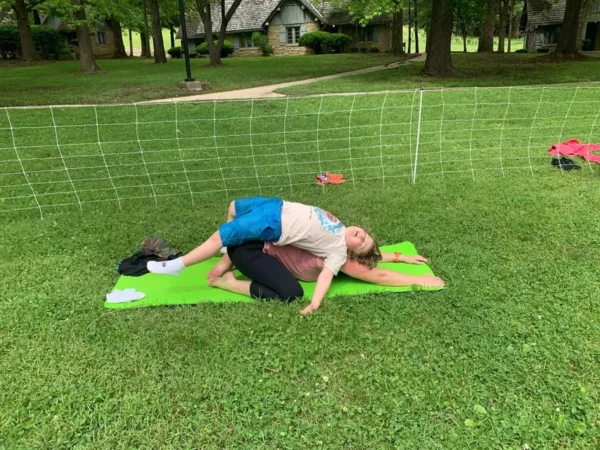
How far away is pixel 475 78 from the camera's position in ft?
50.8

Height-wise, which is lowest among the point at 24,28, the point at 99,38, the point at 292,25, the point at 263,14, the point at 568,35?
the point at 568,35

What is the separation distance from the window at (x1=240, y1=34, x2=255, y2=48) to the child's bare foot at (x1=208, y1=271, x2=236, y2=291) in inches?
1571

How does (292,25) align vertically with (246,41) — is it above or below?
above

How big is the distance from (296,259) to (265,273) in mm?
358

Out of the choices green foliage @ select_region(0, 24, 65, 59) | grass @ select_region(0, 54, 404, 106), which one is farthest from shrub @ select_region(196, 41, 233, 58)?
grass @ select_region(0, 54, 404, 106)

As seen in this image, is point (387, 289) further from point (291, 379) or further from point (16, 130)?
point (16, 130)

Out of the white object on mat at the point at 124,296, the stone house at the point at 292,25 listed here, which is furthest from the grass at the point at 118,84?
the stone house at the point at 292,25

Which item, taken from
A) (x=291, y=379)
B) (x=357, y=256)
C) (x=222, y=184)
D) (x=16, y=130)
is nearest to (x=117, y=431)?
(x=291, y=379)

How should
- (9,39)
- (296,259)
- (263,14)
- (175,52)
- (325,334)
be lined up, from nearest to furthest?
1. (325,334)
2. (296,259)
3. (9,39)
4. (263,14)
5. (175,52)

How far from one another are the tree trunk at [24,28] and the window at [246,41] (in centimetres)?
1713

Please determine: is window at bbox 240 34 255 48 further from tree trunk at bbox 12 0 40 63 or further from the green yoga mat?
the green yoga mat

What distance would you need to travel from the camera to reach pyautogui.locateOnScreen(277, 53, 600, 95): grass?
14359 mm

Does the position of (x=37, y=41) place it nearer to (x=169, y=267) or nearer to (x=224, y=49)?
(x=224, y=49)

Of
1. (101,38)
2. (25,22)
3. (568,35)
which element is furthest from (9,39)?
(568,35)
